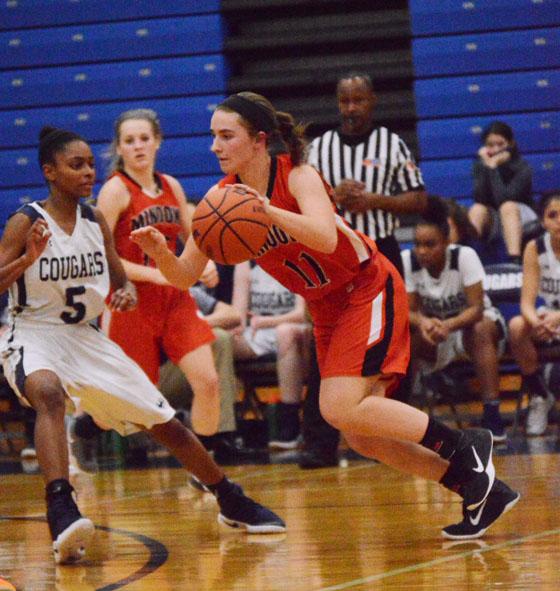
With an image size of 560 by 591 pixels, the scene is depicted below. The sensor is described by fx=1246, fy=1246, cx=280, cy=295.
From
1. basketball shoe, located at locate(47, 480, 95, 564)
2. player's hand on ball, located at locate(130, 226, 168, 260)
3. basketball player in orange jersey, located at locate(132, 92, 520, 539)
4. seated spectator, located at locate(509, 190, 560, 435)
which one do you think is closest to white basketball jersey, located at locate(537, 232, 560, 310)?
seated spectator, located at locate(509, 190, 560, 435)

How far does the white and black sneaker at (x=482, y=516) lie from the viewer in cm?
412

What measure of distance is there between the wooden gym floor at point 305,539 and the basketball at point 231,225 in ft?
3.20

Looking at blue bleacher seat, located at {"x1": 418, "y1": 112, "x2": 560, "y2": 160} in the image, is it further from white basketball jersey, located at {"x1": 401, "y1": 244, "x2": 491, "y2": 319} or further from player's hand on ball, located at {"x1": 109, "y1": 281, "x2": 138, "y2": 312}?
player's hand on ball, located at {"x1": 109, "y1": 281, "x2": 138, "y2": 312}

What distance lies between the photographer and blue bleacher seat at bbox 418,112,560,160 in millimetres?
9008

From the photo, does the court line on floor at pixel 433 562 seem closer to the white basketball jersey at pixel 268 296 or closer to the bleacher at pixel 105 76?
the white basketball jersey at pixel 268 296

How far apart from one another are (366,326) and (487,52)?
5.37 metres

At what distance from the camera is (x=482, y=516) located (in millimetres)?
4133

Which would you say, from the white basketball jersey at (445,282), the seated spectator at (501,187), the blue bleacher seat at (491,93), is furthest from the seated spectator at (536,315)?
the blue bleacher seat at (491,93)

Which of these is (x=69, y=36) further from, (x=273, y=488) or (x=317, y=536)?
(x=317, y=536)

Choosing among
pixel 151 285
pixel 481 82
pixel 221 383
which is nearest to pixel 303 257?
pixel 151 285

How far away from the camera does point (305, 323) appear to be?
24.4 ft

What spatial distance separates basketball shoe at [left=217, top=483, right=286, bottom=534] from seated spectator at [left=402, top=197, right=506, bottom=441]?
8.79 feet

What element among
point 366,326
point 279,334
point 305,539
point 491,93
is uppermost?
point 491,93

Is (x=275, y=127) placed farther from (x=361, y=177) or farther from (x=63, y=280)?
(x=361, y=177)
